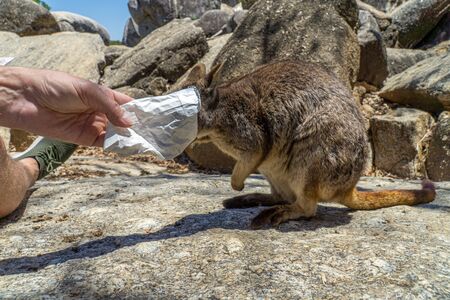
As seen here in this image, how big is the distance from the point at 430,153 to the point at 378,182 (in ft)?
6.18

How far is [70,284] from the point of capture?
2188 millimetres

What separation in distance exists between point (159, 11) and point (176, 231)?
29.2 meters

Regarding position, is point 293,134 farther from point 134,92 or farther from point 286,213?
point 134,92

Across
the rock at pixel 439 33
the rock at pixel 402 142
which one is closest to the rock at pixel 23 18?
the rock at pixel 402 142

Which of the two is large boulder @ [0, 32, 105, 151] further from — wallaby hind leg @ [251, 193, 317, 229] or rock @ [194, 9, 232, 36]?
wallaby hind leg @ [251, 193, 317, 229]

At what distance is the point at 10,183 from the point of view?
331 centimetres

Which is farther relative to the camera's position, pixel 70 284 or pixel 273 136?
pixel 273 136

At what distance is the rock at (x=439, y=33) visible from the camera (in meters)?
12.7

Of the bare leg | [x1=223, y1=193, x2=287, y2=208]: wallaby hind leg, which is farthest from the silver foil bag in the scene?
the bare leg

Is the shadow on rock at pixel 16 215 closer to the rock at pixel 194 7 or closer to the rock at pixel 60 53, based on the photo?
the rock at pixel 60 53

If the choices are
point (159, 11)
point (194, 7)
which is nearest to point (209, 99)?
point (194, 7)

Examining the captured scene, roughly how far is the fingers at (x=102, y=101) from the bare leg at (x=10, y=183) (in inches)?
42.2

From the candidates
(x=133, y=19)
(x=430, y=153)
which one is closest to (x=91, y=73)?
(x=430, y=153)

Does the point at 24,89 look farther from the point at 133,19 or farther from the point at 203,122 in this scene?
the point at 133,19
